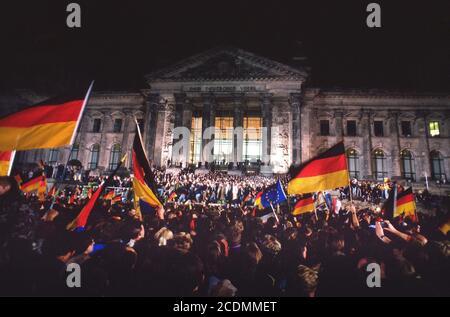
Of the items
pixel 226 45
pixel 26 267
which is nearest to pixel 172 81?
pixel 226 45

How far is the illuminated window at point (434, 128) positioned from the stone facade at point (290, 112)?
0.28 m

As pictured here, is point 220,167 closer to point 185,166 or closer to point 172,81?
point 185,166

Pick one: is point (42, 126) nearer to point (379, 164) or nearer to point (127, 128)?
point (127, 128)

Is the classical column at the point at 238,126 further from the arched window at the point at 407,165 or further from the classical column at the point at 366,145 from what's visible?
the arched window at the point at 407,165


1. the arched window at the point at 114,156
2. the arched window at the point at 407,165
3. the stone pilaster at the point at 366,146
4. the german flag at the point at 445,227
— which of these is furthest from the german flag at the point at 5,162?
the arched window at the point at 407,165

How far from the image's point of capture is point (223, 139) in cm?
3503

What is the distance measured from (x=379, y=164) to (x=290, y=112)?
12.3 metres

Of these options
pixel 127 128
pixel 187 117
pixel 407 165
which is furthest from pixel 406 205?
pixel 127 128

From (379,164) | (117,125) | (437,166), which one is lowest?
(437,166)

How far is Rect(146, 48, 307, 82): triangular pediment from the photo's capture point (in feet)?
102

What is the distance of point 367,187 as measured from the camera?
74.4 ft

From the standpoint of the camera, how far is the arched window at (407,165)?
1244 inches

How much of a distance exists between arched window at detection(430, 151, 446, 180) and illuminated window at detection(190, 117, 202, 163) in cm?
2687

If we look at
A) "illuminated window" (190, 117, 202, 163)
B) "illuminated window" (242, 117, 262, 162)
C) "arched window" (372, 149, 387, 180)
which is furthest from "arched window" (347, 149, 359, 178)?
"illuminated window" (190, 117, 202, 163)
